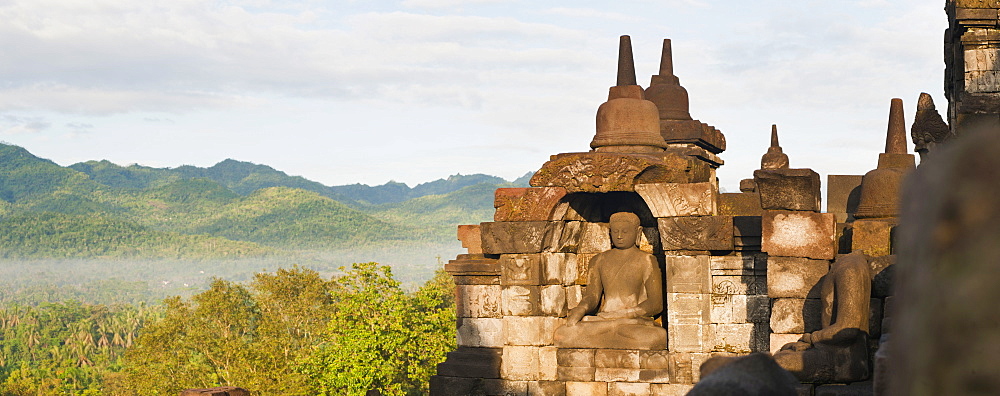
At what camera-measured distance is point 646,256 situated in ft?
37.5

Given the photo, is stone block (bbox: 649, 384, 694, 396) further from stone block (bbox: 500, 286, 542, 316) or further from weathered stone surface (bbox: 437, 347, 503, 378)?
weathered stone surface (bbox: 437, 347, 503, 378)

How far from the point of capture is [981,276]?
1148mm

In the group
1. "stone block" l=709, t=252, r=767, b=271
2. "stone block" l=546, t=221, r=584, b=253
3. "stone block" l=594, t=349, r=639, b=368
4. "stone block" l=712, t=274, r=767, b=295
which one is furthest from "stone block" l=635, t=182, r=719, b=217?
"stone block" l=594, t=349, r=639, b=368

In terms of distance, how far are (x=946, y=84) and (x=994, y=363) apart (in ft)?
40.2

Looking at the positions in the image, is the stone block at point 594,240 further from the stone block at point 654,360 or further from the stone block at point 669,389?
the stone block at point 669,389

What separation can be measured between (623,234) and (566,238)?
658 mm

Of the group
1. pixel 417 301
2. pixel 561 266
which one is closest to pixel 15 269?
pixel 417 301

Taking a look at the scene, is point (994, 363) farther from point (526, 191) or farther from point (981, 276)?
point (526, 191)

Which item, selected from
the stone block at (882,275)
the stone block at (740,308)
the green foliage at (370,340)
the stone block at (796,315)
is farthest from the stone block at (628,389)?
the green foliage at (370,340)

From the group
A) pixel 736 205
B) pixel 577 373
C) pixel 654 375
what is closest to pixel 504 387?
pixel 577 373

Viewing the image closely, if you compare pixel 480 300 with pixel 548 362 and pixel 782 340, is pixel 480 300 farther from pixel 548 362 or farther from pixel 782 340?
pixel 782 340

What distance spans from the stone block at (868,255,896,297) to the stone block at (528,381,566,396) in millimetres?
4137

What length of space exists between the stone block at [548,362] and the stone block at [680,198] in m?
1.99

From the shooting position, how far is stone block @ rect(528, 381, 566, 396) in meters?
11.0
